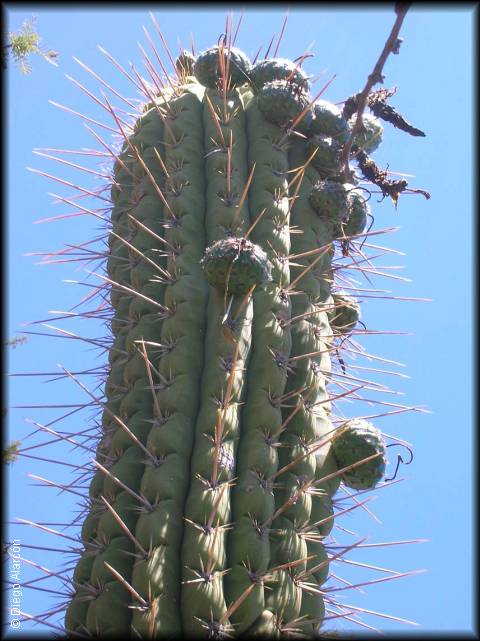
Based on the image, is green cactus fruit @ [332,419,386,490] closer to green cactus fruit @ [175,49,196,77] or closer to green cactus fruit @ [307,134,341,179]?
green cactus fruit @ [307,134,341,179]

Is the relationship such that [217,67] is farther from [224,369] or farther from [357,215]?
[224,369]

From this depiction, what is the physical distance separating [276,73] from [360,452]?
223 cm

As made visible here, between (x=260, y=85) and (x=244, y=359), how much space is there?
1855mm

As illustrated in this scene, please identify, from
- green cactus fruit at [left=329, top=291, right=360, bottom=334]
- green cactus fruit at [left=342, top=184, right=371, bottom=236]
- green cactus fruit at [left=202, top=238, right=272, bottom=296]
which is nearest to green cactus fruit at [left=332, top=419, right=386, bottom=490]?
green cactus fruit at [left=202, top=238, right=272, bottom=296]

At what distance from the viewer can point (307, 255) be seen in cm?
415

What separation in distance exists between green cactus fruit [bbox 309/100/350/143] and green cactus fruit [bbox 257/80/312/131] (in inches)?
5.6

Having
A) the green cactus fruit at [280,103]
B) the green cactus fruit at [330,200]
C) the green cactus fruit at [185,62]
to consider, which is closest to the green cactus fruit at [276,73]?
the green cactus fruit at [280,103]

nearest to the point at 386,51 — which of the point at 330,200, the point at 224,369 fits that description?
the point at 330,200

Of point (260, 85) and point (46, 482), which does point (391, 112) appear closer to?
point (260, 85)

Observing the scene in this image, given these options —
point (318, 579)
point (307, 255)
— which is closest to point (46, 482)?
point (318, 579)

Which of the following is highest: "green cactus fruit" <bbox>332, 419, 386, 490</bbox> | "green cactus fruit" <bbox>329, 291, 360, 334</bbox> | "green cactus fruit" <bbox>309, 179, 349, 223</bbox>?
"green cactus fruit" <bbox>309, 179, 349, 223</bbox>

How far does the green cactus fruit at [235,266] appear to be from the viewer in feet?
12.1

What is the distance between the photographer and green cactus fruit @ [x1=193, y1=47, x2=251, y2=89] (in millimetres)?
4801

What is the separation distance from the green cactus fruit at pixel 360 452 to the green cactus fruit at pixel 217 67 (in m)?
2.15
